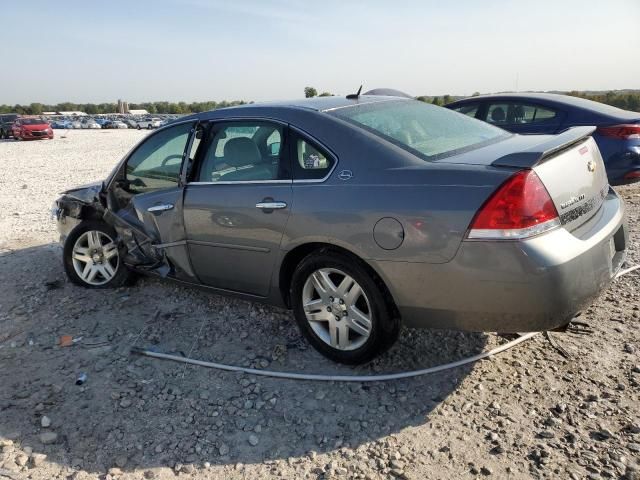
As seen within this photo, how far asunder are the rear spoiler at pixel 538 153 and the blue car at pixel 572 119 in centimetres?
434

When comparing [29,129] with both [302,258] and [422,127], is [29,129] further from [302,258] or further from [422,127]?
[422,127]

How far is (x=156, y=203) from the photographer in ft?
13.6

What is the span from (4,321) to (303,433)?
2.90m

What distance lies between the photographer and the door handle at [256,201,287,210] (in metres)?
3.33

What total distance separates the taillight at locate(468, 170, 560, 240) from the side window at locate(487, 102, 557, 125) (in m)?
5.55

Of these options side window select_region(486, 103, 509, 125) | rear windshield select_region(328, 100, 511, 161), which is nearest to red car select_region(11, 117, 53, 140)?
side window select_region(486, 103, 509, 125)

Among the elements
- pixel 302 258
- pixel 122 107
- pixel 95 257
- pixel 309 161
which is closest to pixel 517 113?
pixel 309 161

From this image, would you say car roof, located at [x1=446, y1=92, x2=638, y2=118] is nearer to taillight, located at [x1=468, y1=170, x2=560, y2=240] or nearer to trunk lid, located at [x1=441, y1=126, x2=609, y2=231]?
trunk lid, located at [x1=441, y1=126, x2=609, y2=231]

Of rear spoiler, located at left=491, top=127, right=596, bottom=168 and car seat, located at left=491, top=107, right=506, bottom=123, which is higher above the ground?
car seat, located at left=491, top=107, right=506, bottom=123

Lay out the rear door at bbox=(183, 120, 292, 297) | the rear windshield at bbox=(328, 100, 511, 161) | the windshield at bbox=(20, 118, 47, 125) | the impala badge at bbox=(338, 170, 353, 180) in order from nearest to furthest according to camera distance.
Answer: the impala badge at bbox=(338, 170, 353, 180) → the rear windshield at bbox=(328, 100, 511, 161) → the rear door at bbox=(183, 120, 292, 297) → the windshield at bbox=(20, 118, 47, 125)

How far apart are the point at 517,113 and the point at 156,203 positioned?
5857 millimetres

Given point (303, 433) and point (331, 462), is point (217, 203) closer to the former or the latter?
point (303, 433)

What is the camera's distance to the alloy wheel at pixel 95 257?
191 inches

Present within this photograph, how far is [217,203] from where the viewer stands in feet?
12.1
